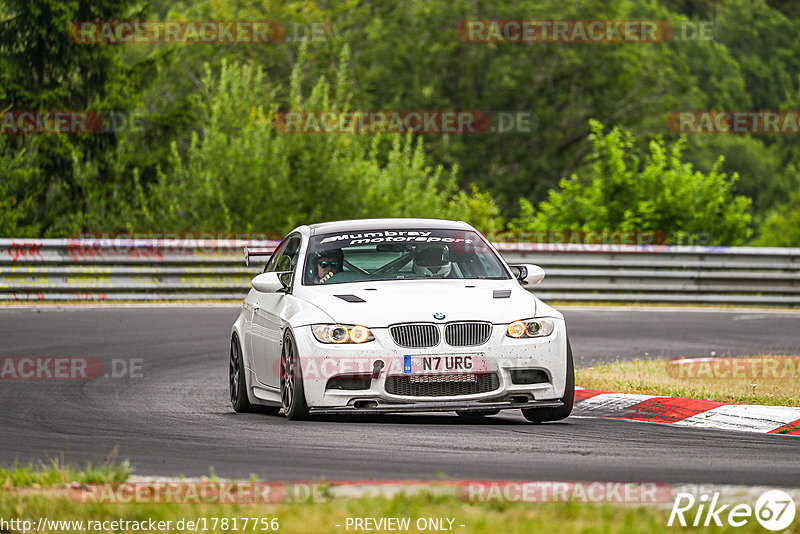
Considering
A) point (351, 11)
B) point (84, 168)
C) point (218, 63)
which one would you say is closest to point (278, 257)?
point (84, 168)

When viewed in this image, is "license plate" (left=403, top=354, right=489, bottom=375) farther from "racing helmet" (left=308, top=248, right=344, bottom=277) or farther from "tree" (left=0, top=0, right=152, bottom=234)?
"tree" (left=0, top=0, right=152, bottom=234)

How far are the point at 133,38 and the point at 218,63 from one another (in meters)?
24.4

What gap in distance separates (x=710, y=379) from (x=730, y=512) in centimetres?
717

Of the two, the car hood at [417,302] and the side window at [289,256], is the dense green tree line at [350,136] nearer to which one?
the side window at [289,256]

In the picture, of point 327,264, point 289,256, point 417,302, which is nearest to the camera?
point 417,302

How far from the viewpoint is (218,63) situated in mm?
56875

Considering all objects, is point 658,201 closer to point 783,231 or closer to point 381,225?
point 783,231

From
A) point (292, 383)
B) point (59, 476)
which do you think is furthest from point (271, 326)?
point (59, 476)

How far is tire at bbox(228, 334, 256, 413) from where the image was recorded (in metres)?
11.4

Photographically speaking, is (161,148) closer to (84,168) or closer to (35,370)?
(84,168)

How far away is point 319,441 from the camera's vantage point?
8797 mm

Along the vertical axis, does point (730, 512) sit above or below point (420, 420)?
above

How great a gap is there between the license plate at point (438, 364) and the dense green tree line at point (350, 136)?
18.1 metres

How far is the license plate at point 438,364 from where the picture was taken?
9648 millimetres
